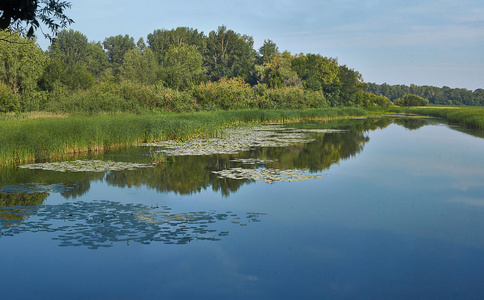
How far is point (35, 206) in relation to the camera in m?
9.37

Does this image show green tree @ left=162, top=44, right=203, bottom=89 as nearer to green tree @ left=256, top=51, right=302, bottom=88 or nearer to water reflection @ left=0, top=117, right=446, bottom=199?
green tree @ left=256, top=51, right=302, bottom=88

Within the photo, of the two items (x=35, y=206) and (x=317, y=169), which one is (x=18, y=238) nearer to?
(x=35, y=206)

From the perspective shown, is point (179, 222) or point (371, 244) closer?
point (371, 244)

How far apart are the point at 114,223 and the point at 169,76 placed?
54.6 meters

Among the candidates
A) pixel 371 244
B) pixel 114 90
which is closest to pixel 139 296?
pixel 371 244

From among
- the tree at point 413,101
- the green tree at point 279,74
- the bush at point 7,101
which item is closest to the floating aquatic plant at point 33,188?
the bush at point 7,101

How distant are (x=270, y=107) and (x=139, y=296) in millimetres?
45334

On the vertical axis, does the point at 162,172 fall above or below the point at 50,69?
below

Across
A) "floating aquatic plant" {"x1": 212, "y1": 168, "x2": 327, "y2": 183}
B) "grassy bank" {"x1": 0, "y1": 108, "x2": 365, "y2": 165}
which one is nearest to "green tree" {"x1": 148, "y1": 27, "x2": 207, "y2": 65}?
"grassy bank" {"x1": 0, "y1": 108, "x2": 365, "y2": 165}

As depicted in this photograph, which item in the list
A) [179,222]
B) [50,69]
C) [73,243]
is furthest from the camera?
[50,69]

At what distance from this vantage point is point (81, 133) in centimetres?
1750

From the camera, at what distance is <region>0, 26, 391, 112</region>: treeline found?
34.0 meters

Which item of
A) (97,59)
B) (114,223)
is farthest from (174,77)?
(114,223)

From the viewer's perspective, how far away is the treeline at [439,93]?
12231cm
